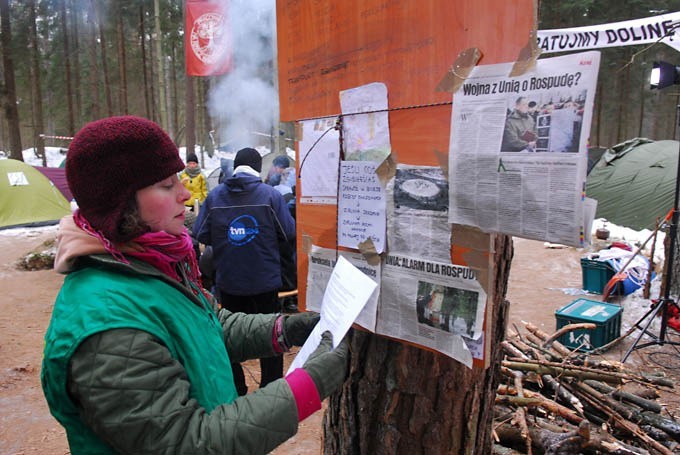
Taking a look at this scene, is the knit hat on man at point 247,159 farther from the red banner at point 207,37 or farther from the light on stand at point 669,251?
the red banner at point 207,37

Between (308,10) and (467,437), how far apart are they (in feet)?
5.35

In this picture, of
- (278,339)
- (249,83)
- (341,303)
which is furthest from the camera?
(249,83)

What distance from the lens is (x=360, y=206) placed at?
1.64 meters

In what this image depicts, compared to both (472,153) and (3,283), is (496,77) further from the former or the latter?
(3,283)

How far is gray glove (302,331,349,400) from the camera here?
1323 mm

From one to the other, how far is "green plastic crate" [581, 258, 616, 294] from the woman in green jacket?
6212 mm

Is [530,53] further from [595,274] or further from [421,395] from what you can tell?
[595,274]

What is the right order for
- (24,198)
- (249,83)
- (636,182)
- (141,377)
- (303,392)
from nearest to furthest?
(141,377)
(303,392)
(636,182)
(24,198)
(249,83)

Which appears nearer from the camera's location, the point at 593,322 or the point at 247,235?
the point at 247,235

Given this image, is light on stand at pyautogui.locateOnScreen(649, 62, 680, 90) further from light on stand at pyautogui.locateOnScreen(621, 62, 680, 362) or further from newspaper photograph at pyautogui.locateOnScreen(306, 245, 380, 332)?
newspaper photograph at pyautogui.locateOnScreen(306, 245, 380, 332)

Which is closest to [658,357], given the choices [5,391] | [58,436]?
[58,436]

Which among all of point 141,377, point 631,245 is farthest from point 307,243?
point 631,245

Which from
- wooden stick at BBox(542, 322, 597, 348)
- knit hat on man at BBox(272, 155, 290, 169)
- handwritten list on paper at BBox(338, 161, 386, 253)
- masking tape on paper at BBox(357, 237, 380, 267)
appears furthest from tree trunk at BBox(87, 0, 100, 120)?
masking tape on paper at BBox(357, 237, 380, 267)

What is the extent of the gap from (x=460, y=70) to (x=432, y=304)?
26.8 inches
